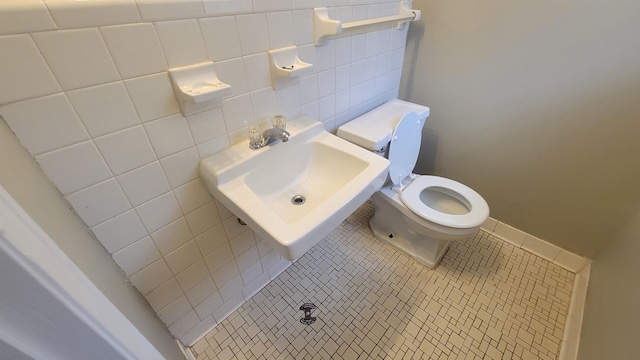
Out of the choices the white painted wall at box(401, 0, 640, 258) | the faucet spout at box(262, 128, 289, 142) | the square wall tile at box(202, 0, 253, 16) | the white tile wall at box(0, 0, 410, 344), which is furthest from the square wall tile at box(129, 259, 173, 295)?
the white painted wall at box(401, 0, 640, 258)

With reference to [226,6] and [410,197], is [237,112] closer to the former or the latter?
[226,6]

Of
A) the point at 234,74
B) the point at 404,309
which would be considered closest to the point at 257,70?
the point at 234,74

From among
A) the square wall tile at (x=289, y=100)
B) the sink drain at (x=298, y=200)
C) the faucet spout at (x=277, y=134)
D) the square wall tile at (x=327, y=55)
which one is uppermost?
the square wall tile at (x=327, y=55)

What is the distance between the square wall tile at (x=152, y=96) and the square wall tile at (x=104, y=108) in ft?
0.06

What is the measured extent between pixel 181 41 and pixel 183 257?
0.76 m

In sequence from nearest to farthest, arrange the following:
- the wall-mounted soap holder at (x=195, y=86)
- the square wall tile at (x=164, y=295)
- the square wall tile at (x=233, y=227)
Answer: the wall-mounted soap holder at (x=195, y=86)
the square wall tile at (x=164, y=295)
the square wall tile at (x=233, y=227)

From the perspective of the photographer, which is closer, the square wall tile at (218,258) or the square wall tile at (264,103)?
the square wall tile at (264,103)

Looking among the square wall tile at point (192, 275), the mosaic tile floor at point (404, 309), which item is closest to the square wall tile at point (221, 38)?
the square wall tile at point (192, 275)

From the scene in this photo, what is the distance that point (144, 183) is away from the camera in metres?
0.81

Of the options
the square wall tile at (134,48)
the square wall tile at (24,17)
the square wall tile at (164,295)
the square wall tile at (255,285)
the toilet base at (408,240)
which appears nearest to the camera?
the square wall tile at (24,17)

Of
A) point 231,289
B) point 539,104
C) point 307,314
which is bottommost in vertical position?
point 307,314

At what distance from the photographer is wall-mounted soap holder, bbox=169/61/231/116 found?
2.46ft

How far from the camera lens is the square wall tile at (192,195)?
0.91m

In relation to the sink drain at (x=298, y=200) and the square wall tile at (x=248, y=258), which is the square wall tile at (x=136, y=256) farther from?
the sink drain at (x=298, y=200)
